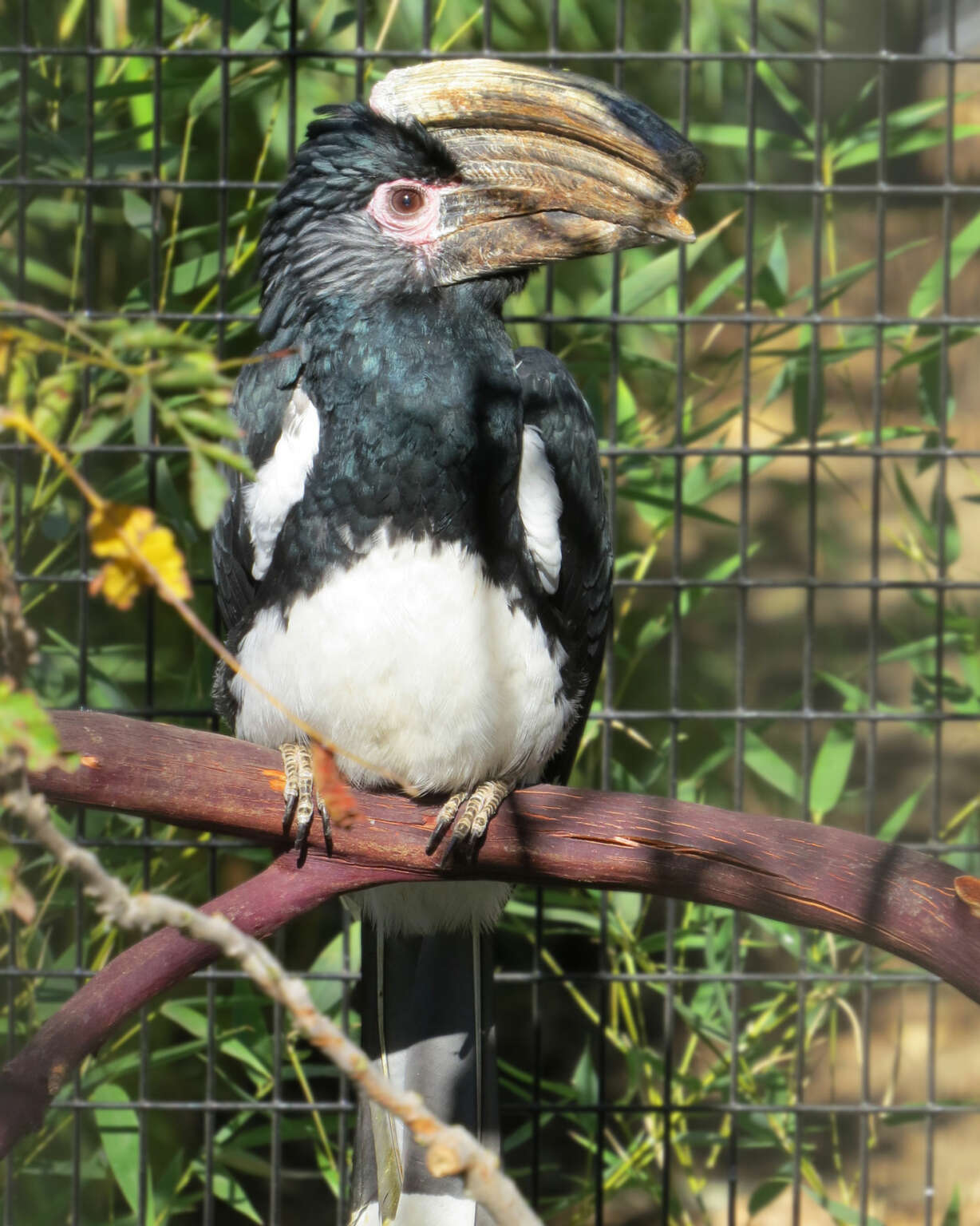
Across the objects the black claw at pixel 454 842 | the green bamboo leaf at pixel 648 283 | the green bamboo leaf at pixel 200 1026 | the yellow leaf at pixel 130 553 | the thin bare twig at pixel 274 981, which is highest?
the green bamboo leaf at pixel 648 283

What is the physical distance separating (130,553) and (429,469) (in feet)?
2.20

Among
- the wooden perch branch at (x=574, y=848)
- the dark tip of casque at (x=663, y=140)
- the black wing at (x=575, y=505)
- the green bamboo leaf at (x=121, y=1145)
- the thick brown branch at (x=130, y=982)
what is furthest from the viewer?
the green bamboo leaf at (x=121, y=1145)

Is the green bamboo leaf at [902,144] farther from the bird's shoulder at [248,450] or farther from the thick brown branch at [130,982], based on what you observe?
the thick brown branch at [130,982]

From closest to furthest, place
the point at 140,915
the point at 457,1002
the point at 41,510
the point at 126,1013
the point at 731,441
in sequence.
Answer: the point at 140,915
the point at 126,1013
the point at 457,1002
the point at 41,510
the point at 731,441

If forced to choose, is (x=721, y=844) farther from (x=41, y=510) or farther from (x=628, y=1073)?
(x=41, y=510)

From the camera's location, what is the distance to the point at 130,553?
0.51 m

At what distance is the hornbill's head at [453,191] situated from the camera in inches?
46.9

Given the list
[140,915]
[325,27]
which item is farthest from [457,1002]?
[325,27]

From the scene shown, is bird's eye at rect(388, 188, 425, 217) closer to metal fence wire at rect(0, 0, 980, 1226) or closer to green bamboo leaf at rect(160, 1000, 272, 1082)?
metal fence wire at rect(0, 0, 980, 1226)

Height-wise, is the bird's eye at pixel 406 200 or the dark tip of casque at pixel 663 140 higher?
the dark tip of casque at pixel 663 140

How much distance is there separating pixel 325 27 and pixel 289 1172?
5.11ft

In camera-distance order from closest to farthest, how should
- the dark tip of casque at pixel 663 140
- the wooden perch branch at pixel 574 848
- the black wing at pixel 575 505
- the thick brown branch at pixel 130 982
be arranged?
the thick brown branch at pixel 130 982
the wooden perch branch at pixel 574 848
the dark tip of casque at pixel 663 140
the black wing at pixel 575 505

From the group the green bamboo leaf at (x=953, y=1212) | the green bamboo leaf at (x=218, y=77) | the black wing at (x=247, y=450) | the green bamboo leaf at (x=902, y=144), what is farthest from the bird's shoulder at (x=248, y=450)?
the green bamboo leaf at (x=953, y=1212)

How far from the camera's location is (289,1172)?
5.81 ft
